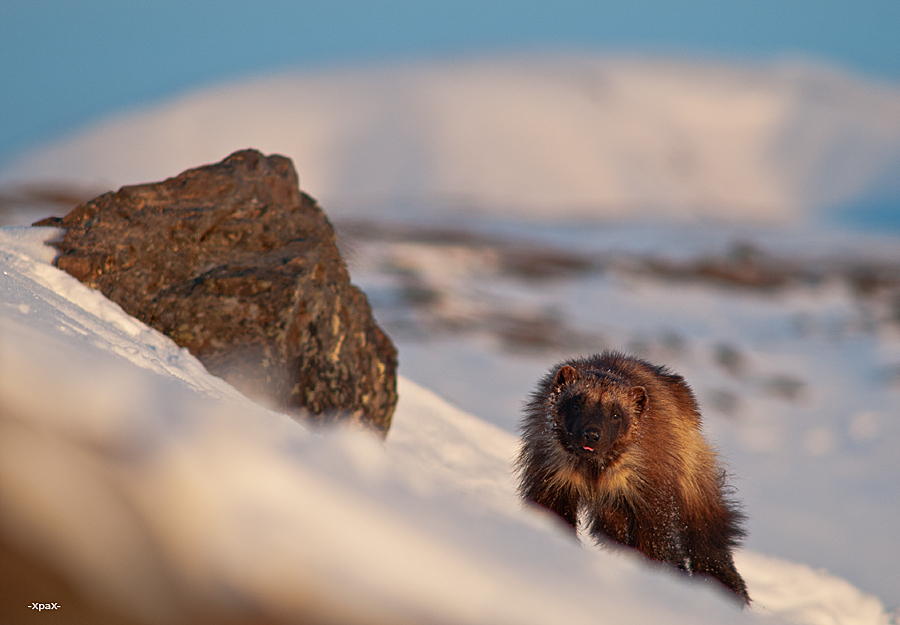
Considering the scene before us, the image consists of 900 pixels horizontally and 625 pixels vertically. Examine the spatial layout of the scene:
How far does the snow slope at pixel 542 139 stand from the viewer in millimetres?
57625

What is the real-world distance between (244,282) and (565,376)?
1.90m

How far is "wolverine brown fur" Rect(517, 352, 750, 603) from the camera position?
155 inches

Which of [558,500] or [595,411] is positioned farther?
[558,500]

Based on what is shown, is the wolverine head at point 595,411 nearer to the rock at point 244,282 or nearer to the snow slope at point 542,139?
the rock at point 244,282

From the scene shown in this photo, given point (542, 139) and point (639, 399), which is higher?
point (542, 139)

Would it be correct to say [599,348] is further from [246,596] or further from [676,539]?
[246,596]

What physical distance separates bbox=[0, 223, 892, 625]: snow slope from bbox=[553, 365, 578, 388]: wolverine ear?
192 cm

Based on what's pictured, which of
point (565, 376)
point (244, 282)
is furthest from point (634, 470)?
point (244, 282)

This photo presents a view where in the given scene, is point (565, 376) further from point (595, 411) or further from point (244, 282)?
point (244, 282)

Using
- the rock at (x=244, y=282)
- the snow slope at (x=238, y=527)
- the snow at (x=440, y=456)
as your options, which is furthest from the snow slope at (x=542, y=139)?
the snow slope at (x=238, y=527)

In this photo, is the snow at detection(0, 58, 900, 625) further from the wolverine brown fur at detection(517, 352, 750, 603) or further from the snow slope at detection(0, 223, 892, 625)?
the wolverine brown fur at detection(517, 352, 750, 603)

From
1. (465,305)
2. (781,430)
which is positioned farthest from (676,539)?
(465,305)

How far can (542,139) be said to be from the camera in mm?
63781

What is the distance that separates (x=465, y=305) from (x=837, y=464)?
756 centimetres
